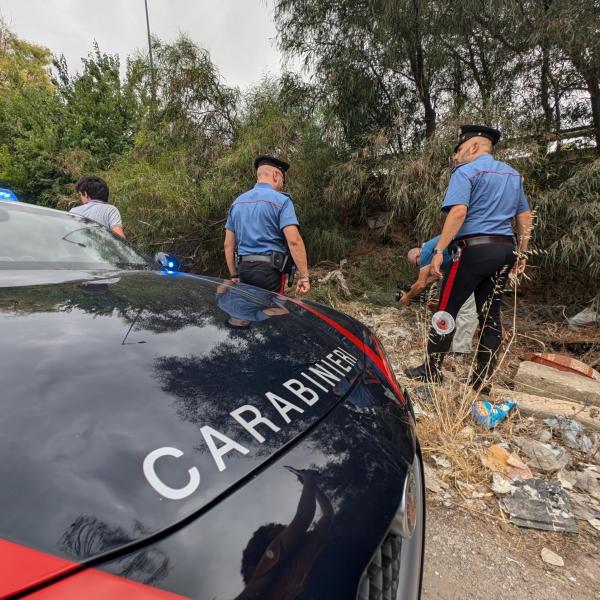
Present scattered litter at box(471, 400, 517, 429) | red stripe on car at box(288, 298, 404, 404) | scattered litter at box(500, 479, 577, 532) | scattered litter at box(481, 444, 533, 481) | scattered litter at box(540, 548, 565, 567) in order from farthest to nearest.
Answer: scattered litter at box(471, 400, 517, 429) → scattered litter at box(481, 444, 533, 481) → scattered litter at box(500, 479, 577, 532) → scattered litter at box(540, 548, 565, 567) → red stripe on car at box(288, 298, 404, 404)

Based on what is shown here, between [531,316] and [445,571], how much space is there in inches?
132

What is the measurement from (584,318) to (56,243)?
4375 mm

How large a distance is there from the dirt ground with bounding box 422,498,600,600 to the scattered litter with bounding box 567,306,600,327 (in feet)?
8.77

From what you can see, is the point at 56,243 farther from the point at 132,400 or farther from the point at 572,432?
the point at 572,432

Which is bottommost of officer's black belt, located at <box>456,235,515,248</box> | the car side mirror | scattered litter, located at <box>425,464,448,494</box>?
scattered litter, located at <box>425,464,448,494</box>

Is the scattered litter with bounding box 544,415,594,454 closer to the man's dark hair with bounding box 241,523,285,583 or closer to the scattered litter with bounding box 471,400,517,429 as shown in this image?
the scattered litter with bounding box 471,400,517,429

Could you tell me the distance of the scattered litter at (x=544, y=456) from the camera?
1834 mm

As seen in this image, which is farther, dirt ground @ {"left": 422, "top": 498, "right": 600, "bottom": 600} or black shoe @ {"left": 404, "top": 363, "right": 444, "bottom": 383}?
black shoe @ {"left": 404, "top": 363, "right": 444, "bottom": 383}

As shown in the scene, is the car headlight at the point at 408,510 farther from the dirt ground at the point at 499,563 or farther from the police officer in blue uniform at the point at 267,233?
the police officer in blue uniform at the point at 267,233

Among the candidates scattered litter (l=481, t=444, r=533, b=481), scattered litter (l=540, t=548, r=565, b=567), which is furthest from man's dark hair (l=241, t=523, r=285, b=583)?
scattered litter (l=481, t=444, r=533, b=481)

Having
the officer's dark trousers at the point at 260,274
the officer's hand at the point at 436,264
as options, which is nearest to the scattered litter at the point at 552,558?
the officer's hand at the point at 436,264

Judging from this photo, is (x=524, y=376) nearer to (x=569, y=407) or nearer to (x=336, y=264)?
(x=569, y=407)

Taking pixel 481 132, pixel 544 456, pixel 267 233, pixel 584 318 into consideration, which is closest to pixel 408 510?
pixel 544 456

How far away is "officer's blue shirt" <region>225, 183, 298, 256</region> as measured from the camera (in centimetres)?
276
